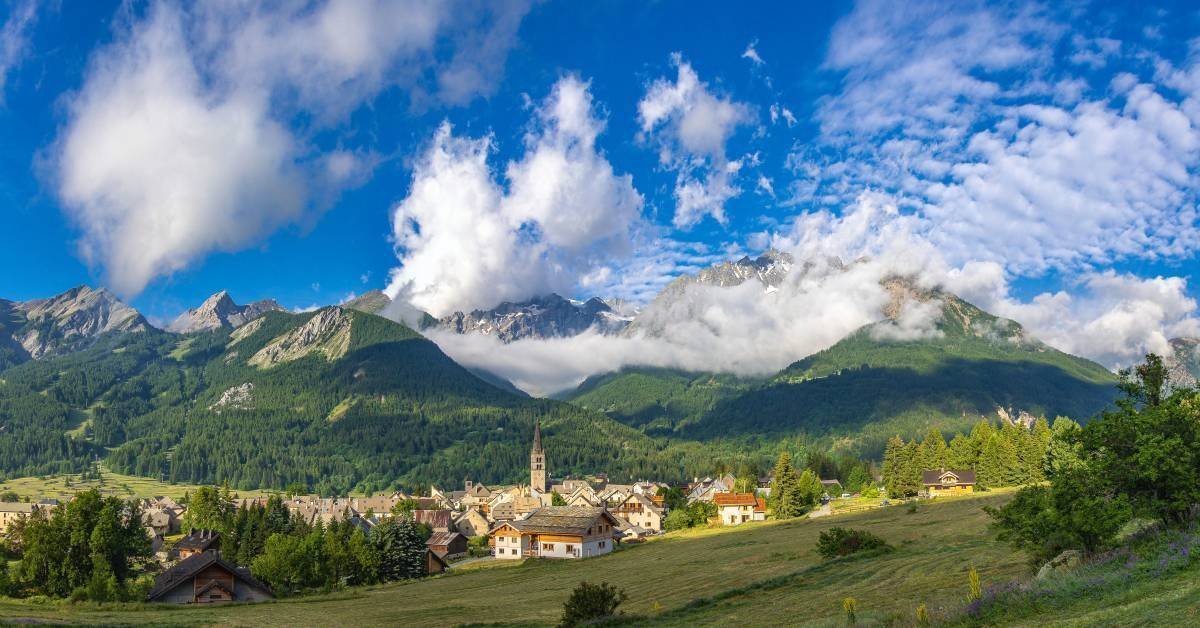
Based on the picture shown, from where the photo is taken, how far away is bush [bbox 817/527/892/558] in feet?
169

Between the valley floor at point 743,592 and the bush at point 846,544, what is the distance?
1378mm

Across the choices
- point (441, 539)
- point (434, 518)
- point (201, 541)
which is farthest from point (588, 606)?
point (434, 518)

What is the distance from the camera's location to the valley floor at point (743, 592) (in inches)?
1052

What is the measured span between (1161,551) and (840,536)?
28.1m

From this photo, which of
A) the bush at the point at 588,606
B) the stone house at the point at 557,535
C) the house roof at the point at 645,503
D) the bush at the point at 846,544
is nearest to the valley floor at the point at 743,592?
the bush at the point at 846,544

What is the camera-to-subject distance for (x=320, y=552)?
8006cm

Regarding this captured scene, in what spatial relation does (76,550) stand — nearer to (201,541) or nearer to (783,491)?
(201,541)

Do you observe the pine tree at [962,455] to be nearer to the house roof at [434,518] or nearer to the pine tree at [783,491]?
the pine tree at [783,491]

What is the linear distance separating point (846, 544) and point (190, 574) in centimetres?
5298

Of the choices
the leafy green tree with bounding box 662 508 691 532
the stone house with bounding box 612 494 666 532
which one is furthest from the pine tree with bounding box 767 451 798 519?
the stone house with bounding box 612 494 666 532

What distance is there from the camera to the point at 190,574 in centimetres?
6312

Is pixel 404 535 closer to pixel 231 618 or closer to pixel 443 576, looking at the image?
pixel 443 576

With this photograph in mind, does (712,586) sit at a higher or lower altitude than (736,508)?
higher

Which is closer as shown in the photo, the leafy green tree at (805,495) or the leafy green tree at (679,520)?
the leafy green tree at (805,495)
